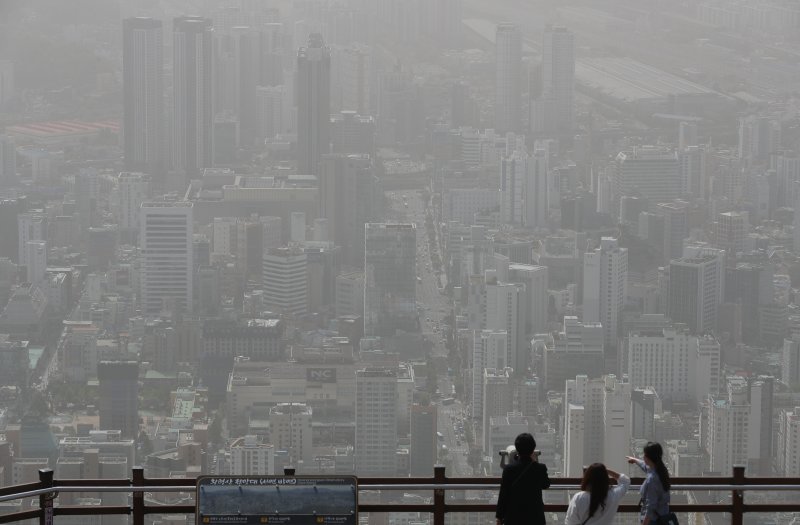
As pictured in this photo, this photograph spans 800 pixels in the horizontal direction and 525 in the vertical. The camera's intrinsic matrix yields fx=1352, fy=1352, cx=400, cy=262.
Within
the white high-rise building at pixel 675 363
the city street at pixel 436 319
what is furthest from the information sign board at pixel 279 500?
the white high-rise building at pixel 675 363

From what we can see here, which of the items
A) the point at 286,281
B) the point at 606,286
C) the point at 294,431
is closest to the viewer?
the point at 294,431

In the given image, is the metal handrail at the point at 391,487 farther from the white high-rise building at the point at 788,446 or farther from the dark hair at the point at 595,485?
the white high-rise building at the point at 788,446

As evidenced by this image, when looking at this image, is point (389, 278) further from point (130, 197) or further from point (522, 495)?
point (522, 495)

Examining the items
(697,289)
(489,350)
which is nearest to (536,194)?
(697,289)

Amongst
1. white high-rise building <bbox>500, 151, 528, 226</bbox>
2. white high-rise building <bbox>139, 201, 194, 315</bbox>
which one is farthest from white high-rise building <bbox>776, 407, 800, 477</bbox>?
white high-rise building <bbox>500, 151, 528, 226</bbox>

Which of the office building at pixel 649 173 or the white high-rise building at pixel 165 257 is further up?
the office building at pixel 649 173

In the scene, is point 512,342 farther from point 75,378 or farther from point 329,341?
point 75,378
